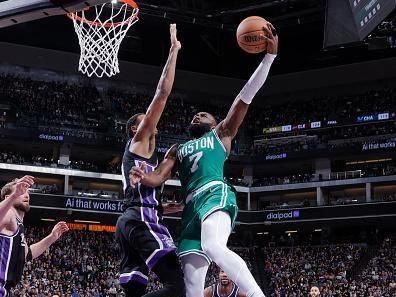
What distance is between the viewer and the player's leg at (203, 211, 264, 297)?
210 inches

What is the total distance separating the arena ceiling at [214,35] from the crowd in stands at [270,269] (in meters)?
10.8

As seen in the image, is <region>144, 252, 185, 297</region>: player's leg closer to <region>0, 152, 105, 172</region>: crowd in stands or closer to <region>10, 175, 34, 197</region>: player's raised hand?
<region>10, 175, 34, 197</region>: player's raised hand

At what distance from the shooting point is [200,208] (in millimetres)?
5879

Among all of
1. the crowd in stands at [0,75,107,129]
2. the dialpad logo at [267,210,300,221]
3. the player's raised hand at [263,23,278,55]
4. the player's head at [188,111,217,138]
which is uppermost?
the crowd in stands at [0,75,107,129]

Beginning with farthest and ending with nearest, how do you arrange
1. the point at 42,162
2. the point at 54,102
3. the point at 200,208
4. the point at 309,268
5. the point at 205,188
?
the point at 54,102 < the point at 42,162 < the point at 309,268 < the point at 205,188 < the point at 200,208

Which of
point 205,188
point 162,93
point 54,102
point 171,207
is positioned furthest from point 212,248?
point 54,102

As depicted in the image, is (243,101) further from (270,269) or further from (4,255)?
(270,269)

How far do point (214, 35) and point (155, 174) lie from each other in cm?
3409

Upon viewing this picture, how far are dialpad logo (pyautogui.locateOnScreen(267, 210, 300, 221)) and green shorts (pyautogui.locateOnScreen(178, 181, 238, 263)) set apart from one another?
31.8 m

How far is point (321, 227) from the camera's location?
3766 centimetres

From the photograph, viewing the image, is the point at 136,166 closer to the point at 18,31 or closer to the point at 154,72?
the point at 18,31

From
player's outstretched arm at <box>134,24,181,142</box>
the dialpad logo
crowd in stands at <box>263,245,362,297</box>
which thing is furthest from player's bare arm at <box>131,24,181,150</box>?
the dialpad logo

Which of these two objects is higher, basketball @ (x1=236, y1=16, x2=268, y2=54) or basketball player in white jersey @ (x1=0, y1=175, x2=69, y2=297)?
basketball @ (x1=236, y1=16, x2=268, y2=54)

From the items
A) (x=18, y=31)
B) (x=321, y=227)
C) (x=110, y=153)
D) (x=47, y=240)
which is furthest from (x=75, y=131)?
(x=47, y=240)
